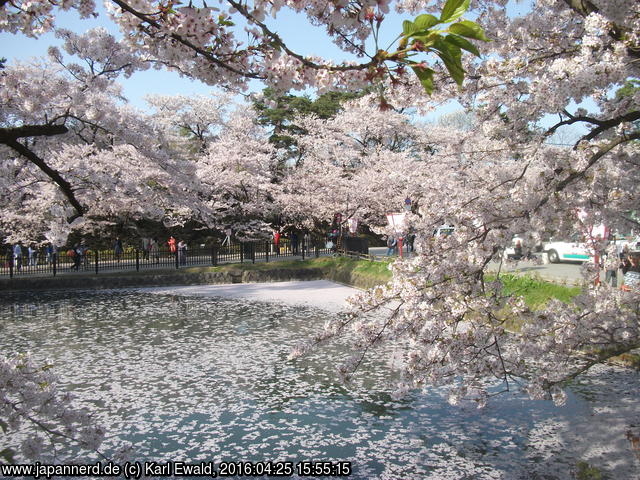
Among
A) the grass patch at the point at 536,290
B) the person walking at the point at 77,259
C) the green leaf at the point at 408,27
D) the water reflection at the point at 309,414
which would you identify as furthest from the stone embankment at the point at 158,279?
the green leaf at the point at 408,27

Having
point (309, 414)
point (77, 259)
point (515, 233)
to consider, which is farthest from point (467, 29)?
point (77, 259)

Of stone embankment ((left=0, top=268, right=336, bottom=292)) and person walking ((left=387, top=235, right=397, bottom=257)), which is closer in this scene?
stone embankment ((left=0, top=268, right=336, bottom=292))

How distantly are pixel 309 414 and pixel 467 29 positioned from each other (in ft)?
18.1

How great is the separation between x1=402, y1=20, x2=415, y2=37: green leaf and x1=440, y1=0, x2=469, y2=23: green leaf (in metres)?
0.13

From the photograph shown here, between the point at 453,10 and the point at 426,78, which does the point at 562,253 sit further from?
the point at 453,10

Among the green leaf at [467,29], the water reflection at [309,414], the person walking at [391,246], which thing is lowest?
the water reflection at [309,414]

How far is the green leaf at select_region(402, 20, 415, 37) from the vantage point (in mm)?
1820

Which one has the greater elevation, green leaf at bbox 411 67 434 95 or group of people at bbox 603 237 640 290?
green leaf at bbox 411 67 434 95

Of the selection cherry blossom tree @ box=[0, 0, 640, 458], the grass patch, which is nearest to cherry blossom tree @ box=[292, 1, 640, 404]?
cherry blossom tree @ box=[0, 0, 640, 458]

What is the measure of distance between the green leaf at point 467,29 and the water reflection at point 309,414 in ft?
13.8

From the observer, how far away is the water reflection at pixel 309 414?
525 cm

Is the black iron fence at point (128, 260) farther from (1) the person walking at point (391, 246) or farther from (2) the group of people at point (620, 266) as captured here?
(2) the group of people at point (620, 266)

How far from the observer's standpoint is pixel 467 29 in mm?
1712

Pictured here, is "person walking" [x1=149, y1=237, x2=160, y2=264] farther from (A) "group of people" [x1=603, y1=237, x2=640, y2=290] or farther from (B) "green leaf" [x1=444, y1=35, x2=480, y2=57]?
(B) "green leaf" [x1=444, y1=35, x2=480, y2=57]
